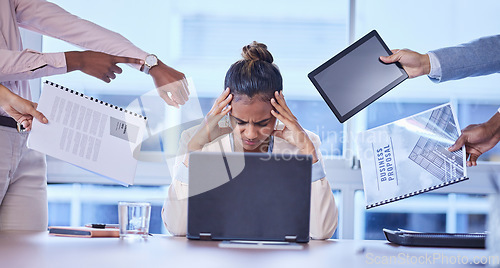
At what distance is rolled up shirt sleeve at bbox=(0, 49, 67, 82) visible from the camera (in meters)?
1.71

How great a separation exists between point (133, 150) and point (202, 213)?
1.11 feet

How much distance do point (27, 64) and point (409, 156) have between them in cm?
123

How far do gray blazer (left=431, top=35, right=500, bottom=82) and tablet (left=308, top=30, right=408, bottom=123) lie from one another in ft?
0.57

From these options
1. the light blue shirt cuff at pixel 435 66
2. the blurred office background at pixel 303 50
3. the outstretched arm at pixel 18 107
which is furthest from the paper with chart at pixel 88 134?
the blurred office background at pixel 303 50

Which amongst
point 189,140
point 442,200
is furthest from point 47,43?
point 442,200

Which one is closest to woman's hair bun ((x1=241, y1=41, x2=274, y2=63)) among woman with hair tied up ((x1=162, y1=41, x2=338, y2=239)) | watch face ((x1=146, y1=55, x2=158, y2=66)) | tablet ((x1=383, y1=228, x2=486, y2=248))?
woman with hair tied up ((x1=162, y1=41, x2=338, y2=239))

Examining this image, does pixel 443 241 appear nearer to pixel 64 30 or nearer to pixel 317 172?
pixel 317 172

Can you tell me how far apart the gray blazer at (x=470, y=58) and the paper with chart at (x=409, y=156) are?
267mm

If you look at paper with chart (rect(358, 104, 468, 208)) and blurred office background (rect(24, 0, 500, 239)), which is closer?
paper with chart (rect(358, 104, 468, 208))

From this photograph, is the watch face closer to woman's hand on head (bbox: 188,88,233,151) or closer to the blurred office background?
woman's hand on head (bbox: 188,88,233,151)

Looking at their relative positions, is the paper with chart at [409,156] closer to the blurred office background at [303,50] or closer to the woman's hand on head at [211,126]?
the woman's hand on head at [211,126]

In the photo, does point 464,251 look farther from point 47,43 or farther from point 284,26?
point 47,43

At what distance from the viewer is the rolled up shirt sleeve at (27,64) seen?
5.61ft

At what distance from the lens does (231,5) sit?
3.08 m
